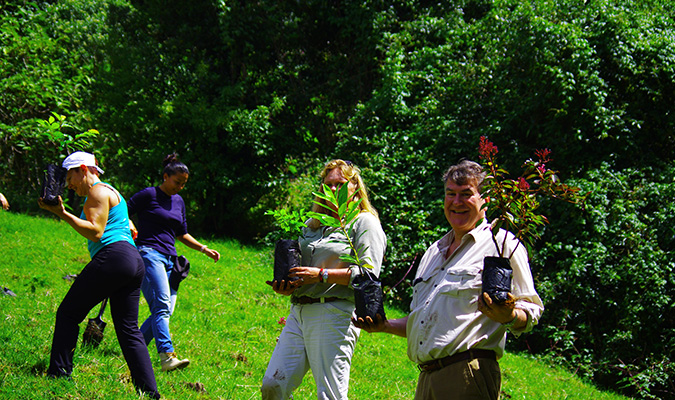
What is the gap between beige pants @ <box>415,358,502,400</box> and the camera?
2527 mm

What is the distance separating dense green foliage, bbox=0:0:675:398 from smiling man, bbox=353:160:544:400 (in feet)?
15.4

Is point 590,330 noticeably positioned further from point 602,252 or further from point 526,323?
point 526,323

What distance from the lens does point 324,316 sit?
3484mm

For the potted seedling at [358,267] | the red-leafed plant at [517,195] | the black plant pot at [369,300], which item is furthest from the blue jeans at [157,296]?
the red-leafed plant at [517,195]

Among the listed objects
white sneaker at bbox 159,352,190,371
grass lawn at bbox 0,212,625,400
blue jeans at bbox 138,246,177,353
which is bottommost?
grass lawn at bbox 0,212,625,400

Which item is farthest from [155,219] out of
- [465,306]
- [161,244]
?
[465,306]

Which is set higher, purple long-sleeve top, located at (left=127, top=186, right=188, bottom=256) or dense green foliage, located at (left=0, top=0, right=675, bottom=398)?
dense green foliage, located at (left=0, top=0, right=675, bottom=398)

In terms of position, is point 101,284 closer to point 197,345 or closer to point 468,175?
point 197,345

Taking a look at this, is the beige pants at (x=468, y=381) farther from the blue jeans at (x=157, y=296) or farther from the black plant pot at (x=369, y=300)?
the blue jeans at (x=157, y=296)

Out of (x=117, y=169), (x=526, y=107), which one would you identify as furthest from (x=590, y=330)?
(x=117, y=169)

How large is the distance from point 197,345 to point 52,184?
312cm

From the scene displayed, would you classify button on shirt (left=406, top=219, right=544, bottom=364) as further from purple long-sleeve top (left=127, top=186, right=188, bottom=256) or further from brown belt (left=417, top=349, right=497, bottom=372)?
purple long-sleeve top (left=127, top=186, right=188, bottom=256)

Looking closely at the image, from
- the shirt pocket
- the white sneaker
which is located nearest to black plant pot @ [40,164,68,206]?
the white sneaker

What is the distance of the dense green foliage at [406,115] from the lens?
911cm
